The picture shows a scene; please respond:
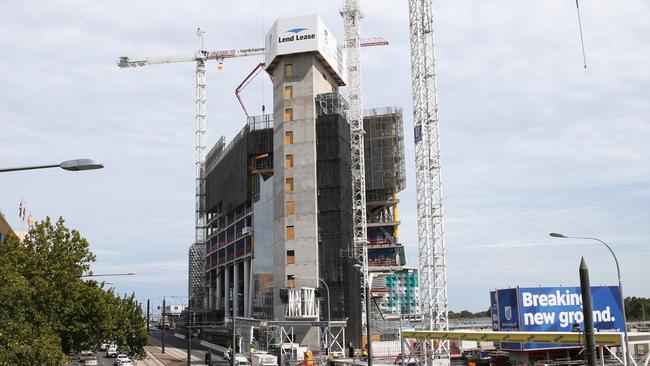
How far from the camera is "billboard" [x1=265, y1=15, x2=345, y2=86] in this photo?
107 meters

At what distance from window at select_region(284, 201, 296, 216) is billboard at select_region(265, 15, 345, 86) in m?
23.5

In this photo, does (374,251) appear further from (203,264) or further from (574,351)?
(574,351)

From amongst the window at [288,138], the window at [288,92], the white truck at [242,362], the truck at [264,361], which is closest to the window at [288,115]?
the window at [288,92]

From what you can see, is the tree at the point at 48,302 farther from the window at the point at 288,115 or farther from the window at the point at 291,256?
the window at the point at 288,115

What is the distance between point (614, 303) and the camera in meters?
63.6

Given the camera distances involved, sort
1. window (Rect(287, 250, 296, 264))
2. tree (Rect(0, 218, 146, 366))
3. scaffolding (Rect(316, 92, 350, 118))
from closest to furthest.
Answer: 1. tree (Rect(0, 218, 146, 366))
2. window (Rect(287, 250, 296, 264))
3. scaffolding (Rect(316, 92, 350, 118))

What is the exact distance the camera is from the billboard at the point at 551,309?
61438 millimetres

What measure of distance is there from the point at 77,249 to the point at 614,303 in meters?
48.3

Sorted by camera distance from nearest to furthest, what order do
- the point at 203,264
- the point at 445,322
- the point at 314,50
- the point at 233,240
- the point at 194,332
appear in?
the point at 445,322, the point at 314,50, the point at 233,240, the point at 194,332, the point at 203,264

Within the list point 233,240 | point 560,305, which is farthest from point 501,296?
point 233,240

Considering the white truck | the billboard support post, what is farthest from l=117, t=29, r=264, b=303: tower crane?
the billboard support post

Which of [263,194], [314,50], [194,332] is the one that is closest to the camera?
[314,50]

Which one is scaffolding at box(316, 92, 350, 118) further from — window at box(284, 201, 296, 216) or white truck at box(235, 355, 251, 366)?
white truck at box(235, 355, 251, 366)

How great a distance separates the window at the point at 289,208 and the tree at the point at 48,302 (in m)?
52.8
